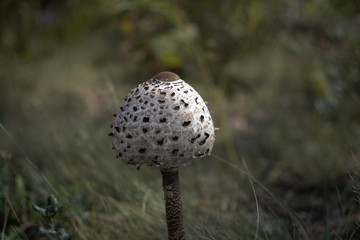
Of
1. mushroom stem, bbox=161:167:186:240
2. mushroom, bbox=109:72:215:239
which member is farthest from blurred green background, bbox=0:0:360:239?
mushroom, bbox=109:72:215:239

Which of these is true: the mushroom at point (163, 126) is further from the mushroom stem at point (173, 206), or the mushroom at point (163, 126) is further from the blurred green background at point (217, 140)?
the blurred green background at point (217, 140)

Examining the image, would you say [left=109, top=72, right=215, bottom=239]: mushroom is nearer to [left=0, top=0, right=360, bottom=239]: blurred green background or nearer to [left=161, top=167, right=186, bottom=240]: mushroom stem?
[left=161, top=167, right=186, bottom=240]: mushroom stem

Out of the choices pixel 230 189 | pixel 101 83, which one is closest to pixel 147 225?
pixel 230 189

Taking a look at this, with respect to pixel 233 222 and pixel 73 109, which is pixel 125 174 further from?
pixel 73 109

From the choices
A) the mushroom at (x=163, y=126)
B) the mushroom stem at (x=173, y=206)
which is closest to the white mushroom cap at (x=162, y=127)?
the mushroom at (x=163, y=126)

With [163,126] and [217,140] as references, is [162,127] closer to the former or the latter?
[163,126]

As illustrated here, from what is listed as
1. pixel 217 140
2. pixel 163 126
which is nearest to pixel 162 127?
pixel 163 126

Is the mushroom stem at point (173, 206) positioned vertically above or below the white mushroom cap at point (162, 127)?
below

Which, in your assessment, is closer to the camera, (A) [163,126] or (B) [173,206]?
(A) [163,126]
